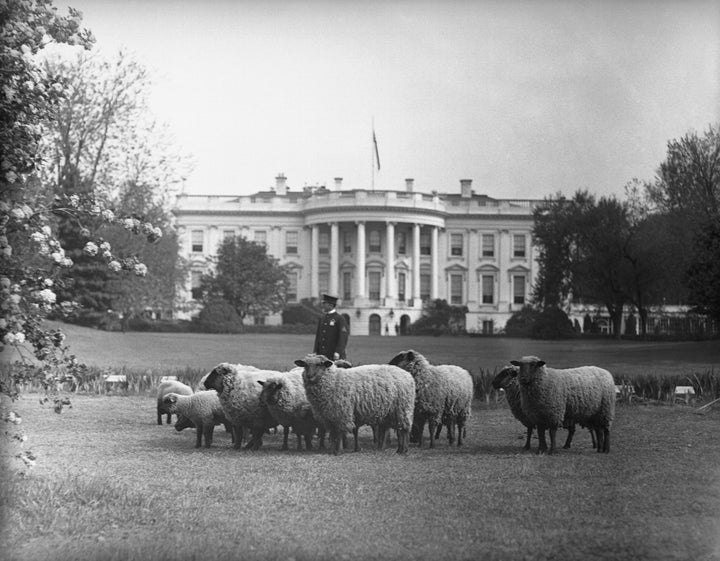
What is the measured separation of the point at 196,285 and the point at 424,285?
17.9 metres

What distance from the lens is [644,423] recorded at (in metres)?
13.5

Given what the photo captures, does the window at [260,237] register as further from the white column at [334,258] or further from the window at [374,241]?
the window at [374,241]

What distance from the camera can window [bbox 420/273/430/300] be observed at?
48003 mm

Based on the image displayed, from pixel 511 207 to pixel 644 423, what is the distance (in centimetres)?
2458

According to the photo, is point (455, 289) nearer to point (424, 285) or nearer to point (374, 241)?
point (424, 285)

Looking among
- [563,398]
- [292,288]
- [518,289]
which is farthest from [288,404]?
A: [292,288]

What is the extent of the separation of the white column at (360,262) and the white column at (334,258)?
136 centimetres

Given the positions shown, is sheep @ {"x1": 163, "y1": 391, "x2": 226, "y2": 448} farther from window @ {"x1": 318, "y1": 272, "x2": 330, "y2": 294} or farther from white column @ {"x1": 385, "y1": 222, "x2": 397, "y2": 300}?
white column @ {"x1": 385, "y1": 222, "x2": 397, "y2": 300}

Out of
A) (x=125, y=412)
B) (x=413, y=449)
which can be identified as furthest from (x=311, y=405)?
(x=125, y=412)

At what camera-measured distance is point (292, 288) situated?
136 ft

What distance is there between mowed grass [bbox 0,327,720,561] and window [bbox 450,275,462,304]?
1231 inches

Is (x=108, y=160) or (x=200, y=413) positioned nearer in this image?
(x=200, y=413)

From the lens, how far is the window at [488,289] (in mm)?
38969

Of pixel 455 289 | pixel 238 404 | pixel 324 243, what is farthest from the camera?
pixel 324 243
